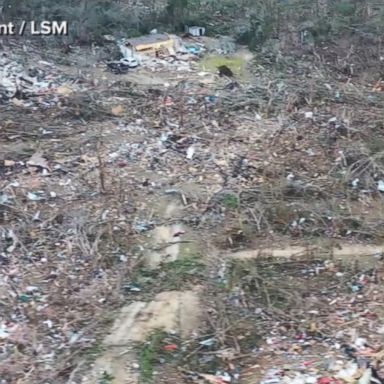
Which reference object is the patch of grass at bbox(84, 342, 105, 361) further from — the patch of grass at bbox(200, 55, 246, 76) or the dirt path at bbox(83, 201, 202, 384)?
the patch of grass at bbox(200, 55, 246, 76)

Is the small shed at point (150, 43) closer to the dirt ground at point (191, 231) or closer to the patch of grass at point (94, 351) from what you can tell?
the dirt ground at point (191, 231)

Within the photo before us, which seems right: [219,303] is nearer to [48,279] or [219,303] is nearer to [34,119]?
[48,279]

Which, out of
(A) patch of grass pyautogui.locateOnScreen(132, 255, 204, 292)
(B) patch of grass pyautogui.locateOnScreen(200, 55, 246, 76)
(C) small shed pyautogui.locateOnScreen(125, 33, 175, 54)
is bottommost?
(A) patch of grass pyautogui.locateOnScreen(132, 255, 204, 292)

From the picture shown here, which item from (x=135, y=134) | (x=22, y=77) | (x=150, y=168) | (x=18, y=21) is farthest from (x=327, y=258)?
(x=18, y=21)

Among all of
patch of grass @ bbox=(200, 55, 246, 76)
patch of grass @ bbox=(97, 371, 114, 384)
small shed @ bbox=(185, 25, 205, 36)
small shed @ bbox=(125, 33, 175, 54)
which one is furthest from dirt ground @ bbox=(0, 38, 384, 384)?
small shed @ bbox=(185, 25, 205, 36)

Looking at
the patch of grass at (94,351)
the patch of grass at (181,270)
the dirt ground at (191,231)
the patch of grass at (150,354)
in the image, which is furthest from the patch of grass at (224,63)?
the patch of grass at (94,351)

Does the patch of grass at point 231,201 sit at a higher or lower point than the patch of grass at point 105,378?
higher
